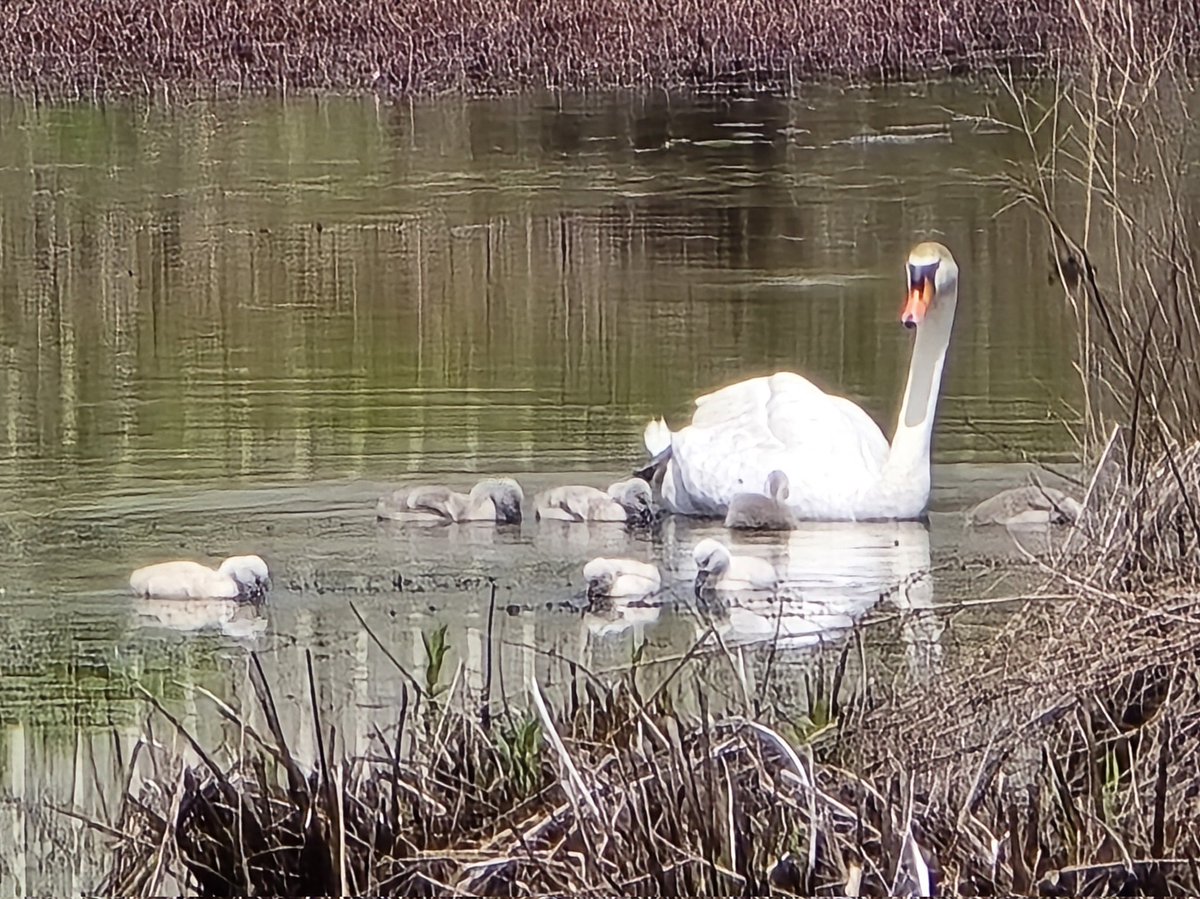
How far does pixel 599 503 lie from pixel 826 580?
28 centimetres

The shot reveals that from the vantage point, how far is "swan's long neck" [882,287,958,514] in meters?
2.31

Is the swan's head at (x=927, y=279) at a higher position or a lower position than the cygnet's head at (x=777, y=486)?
higher

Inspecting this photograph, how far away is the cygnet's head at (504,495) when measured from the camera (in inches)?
91.4

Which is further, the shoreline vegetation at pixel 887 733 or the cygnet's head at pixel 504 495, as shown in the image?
the cygnet's head at pixel 504 495

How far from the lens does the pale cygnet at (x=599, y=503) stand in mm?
2309

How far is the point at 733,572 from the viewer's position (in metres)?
2.28

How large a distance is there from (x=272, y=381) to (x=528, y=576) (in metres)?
0.39

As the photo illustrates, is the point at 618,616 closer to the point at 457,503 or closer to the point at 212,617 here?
the point at 457,503

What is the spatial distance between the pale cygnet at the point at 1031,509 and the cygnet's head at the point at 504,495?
1.76 ft

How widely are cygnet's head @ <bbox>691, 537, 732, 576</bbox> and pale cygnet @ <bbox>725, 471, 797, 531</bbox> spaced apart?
0.12ft

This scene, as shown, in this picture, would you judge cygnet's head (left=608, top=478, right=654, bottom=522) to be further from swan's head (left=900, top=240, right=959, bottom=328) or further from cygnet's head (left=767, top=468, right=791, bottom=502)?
swan's head (left=900, top=240, right=959, bottom=328)

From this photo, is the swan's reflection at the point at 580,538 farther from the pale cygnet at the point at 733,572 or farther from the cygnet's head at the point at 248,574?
the cygnet's head at the point at 248,574

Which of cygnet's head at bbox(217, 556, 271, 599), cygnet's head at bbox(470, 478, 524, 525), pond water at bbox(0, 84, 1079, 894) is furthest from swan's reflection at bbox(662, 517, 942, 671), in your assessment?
cygnet's head at bbox(217, 556, 271, 599)

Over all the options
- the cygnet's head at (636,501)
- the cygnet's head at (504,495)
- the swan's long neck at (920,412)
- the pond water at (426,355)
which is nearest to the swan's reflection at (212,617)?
the pond water at (426,355)
